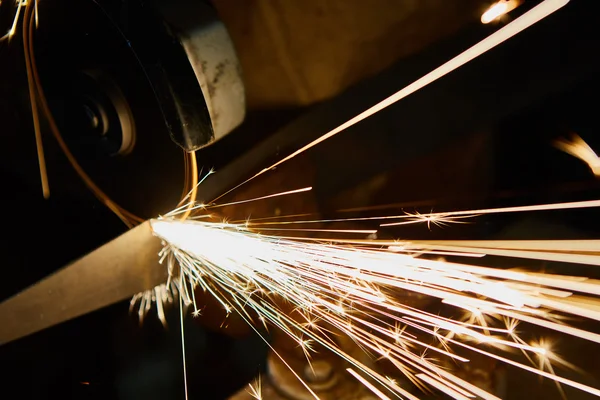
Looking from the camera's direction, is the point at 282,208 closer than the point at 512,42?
No

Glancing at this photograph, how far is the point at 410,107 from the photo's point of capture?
1.34 meters

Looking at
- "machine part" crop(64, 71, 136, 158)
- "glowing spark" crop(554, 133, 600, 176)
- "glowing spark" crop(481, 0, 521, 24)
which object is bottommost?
"machine part" crop(64, 71, 136, 158)

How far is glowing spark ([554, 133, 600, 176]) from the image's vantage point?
1239 mm

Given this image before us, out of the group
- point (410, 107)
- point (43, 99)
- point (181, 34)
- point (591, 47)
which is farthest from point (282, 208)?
point (591, 47)

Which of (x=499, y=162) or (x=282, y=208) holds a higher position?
(x=499, y=162)

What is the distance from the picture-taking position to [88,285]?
1.07 meters

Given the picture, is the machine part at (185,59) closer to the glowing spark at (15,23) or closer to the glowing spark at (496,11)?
the glowing spark at (15,23)

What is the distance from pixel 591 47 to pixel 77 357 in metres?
1.61

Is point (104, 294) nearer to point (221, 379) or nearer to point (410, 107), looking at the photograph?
point (221, 379)

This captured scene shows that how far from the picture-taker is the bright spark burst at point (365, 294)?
1.21 m

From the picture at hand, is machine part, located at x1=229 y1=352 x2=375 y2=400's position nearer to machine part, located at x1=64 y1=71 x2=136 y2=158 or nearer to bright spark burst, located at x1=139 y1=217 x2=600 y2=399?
bright spark burst, located at x1=139 y1=217 x2=600 y2=399

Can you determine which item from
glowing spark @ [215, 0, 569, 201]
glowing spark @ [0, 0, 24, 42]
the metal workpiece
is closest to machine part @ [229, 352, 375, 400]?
the metal workpiece

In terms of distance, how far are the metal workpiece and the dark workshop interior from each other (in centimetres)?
14

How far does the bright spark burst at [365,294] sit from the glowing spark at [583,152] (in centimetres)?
24
